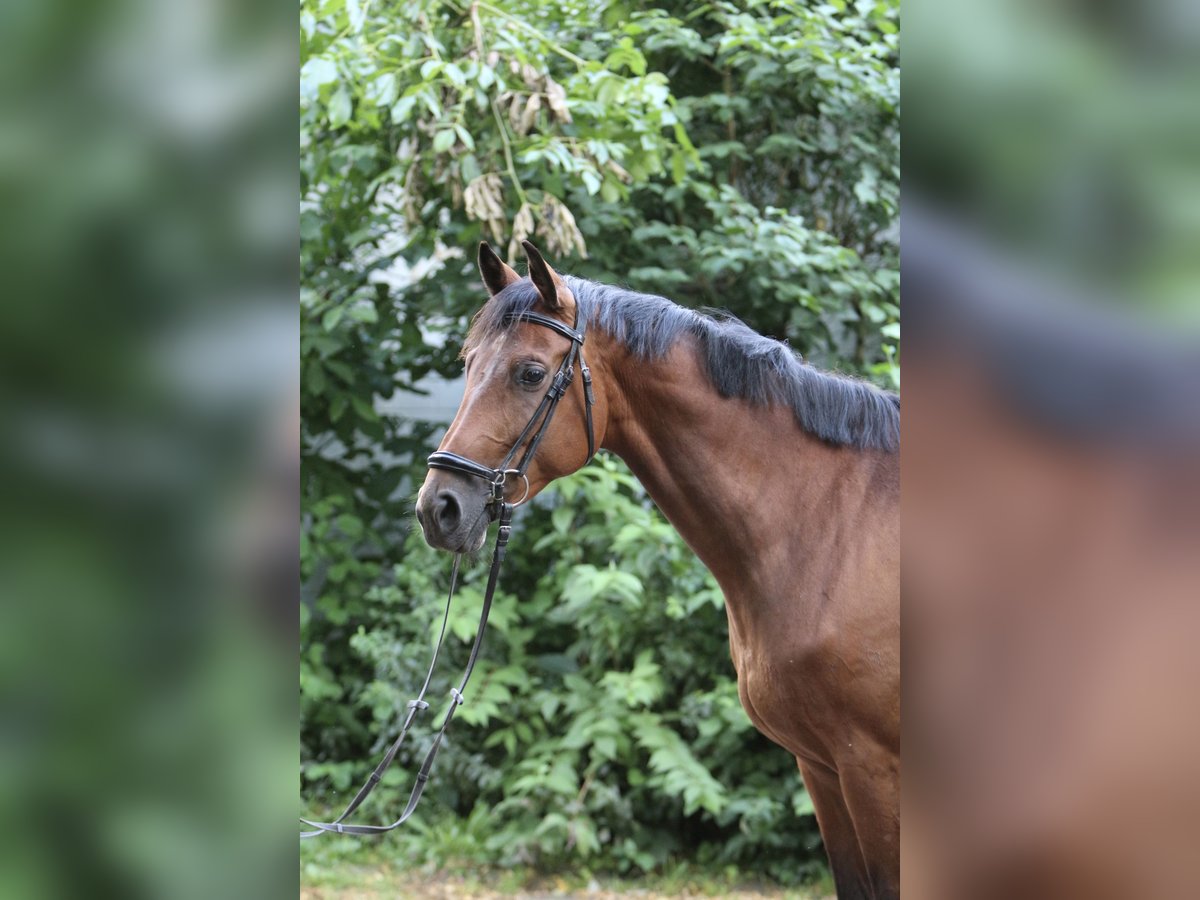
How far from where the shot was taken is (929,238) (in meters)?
0.55

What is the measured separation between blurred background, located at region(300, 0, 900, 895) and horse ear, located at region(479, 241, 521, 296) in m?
1.11

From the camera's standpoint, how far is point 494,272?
238cm

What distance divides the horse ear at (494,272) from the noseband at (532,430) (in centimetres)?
20

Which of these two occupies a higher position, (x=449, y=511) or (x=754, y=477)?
(x=754, y=477)

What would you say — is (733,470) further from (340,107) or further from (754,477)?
(340,107)

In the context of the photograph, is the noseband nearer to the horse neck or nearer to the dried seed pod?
the horse neck

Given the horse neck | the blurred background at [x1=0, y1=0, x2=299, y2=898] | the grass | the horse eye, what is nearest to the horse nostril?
the horse eye

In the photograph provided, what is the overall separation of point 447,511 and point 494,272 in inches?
23.0

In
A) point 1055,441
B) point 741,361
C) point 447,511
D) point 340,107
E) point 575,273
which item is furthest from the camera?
point 575,273

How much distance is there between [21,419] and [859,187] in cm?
410

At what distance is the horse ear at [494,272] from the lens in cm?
233

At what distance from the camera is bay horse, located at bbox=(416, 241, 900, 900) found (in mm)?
Answer: 2096

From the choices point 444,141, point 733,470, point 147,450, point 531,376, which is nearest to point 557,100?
point 444,141

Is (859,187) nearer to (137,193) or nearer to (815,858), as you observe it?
(815,858)
